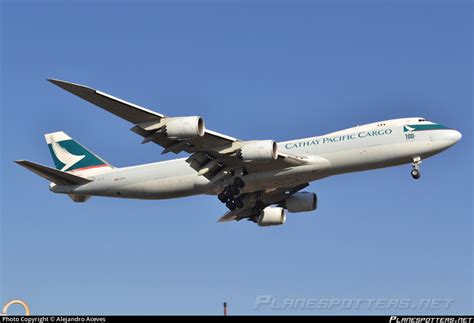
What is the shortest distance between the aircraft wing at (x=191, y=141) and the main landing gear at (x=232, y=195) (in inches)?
32.6

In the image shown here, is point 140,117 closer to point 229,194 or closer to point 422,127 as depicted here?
point 229,194

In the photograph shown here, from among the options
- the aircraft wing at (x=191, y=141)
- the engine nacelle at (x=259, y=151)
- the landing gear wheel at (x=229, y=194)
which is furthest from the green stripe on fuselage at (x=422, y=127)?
the landing gear wheel at (x=229, y=194)

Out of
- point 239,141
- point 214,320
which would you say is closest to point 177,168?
point 239,141

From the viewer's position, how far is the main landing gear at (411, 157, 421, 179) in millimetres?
45938

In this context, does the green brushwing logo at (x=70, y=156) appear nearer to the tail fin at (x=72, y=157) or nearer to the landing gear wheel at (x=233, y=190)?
the tail fin at (x=72, y=157)

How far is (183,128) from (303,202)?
39.4 ft

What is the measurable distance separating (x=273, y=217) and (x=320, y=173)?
764cm

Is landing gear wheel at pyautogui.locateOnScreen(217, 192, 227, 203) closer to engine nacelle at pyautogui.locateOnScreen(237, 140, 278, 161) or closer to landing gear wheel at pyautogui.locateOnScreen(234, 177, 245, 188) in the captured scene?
landing gear wheel at pyautogui.locateOnScreen(234, 177, 245, 188)

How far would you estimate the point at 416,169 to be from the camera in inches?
1812

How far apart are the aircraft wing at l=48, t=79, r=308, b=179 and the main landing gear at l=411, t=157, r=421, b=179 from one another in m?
5.81

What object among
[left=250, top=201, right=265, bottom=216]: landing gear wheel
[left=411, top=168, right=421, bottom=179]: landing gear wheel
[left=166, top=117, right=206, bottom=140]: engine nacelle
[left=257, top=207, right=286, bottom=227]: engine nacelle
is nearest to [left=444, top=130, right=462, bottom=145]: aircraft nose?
[left=411, top=168, right=421, bottom=179]: landing gear wheel

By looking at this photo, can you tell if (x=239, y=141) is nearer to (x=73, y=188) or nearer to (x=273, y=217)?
(x=273, y=217)

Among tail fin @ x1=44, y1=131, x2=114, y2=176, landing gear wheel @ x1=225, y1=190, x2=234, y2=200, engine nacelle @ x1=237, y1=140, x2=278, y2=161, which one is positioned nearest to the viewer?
engine nacelle @ x1=237, y1=140, x2=278, y2=161

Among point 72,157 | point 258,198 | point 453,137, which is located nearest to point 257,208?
point 258,198
